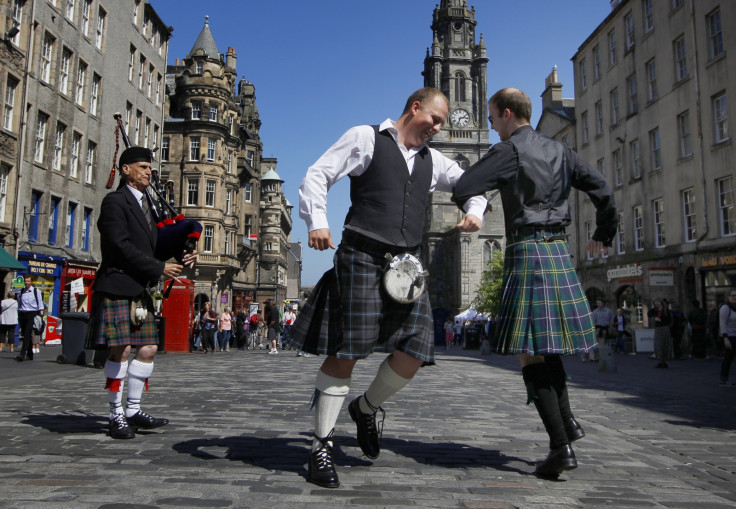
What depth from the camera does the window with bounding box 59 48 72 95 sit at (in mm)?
26369

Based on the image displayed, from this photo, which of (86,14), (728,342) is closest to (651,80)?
(728,342)

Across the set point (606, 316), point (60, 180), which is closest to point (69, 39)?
point (60, 180)

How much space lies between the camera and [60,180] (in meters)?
26.2

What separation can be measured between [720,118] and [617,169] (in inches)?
328

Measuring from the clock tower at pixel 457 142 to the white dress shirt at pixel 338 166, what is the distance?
67020mm

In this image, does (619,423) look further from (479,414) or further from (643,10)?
(643,10)

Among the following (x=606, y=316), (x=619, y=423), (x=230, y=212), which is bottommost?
(x=619, y=423)

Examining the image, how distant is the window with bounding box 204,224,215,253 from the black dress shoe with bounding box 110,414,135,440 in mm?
41908

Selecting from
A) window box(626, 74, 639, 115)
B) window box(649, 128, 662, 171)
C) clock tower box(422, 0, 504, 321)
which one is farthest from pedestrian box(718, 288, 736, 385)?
clock tower box(422, 0, 504, 321)

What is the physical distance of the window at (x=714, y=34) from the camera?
23.1 m

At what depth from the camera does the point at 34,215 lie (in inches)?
963

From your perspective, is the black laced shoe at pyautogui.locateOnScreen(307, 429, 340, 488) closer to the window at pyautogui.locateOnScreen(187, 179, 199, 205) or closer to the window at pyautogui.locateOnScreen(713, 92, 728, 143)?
the window at pyautogui.locateOnScreen(713, 92, 728, 143)

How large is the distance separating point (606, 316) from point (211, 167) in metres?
34.3

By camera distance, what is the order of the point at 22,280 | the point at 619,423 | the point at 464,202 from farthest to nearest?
the point at 22,280
the point at 619,423
the point at 464,202
